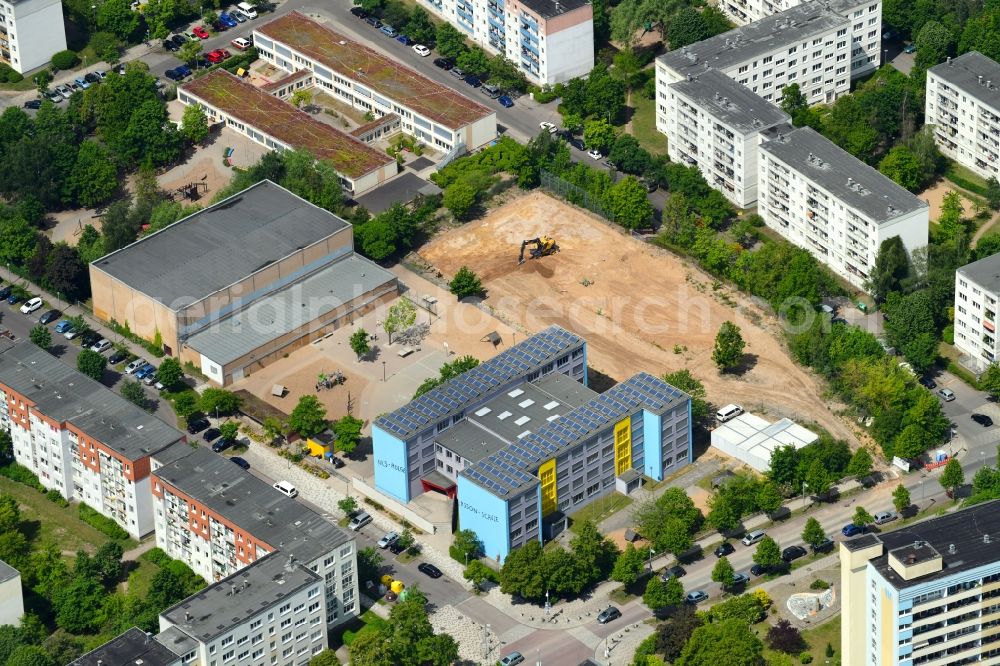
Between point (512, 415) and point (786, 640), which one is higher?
point (512, 415)

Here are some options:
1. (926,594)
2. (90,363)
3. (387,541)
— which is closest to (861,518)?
(926,594)

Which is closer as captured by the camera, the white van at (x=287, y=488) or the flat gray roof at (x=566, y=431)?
the flat gray roof at (x=566, y=431)

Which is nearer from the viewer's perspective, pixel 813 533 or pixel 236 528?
pixel 236 528

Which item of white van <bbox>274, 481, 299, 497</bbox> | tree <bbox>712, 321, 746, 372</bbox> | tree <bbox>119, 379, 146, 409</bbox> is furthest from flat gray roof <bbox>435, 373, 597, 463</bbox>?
tree <bbox>119, 379, 146, 409</bbox>

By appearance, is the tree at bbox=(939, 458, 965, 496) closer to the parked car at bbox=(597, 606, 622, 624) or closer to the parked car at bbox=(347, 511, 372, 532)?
the parked car at bbox=(597, 606, 622, 624)

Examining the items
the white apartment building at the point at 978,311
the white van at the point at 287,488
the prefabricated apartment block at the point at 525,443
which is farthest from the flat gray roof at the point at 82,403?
the white apartment building at the point at 978,311

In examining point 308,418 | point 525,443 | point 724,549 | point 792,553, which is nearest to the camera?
point 792,553

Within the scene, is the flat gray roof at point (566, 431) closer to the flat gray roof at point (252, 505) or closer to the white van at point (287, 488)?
the flat gray roof at point (252, 505)

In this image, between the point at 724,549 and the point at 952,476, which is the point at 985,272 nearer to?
the point at 952,476
